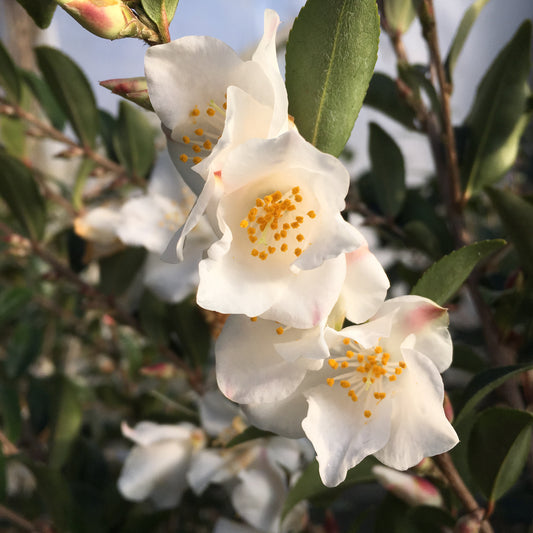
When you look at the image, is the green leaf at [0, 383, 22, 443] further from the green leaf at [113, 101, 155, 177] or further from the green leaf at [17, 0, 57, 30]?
the green leaf at [17, 0, 57, 30]

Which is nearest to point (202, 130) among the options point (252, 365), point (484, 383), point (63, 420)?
point (252, 365)

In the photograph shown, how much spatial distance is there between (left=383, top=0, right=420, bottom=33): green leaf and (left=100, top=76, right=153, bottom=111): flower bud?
0.45 m

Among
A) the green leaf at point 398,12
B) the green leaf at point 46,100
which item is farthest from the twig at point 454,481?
the green leaf at point 46,100

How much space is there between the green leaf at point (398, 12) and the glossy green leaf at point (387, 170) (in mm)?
122

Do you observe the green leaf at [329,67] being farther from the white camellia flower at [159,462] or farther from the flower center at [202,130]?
the white camellia flower at [159,462]

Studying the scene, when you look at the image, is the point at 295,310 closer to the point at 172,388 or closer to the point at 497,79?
the point at 497,79

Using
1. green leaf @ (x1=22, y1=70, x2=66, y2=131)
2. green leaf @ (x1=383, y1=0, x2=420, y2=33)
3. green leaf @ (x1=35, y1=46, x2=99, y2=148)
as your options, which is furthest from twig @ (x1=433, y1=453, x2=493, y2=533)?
green leaf @ (x1=22, y1=70, x2=66, y2=131)

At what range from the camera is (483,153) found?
0.64m

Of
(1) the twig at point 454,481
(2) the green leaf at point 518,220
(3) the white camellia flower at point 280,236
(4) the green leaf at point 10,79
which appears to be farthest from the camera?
(4) the green leaf at point 10,79

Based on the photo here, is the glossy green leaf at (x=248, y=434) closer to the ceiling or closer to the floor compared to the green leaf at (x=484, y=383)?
closer to the floor

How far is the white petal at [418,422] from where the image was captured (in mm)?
338

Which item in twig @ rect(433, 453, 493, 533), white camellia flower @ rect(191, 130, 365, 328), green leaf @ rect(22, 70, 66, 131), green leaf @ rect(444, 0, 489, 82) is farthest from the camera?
green leaf @ rect(22, 70, 66, 131)

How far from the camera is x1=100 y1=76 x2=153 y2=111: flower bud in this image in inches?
13.0

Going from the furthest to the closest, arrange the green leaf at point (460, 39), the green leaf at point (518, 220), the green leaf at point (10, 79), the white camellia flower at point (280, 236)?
the green leaf at point (10, 79)
the green leaf at point (460, 39)
the green leaf at point (518, 220)
the white camellia flower at point (280, 236)
